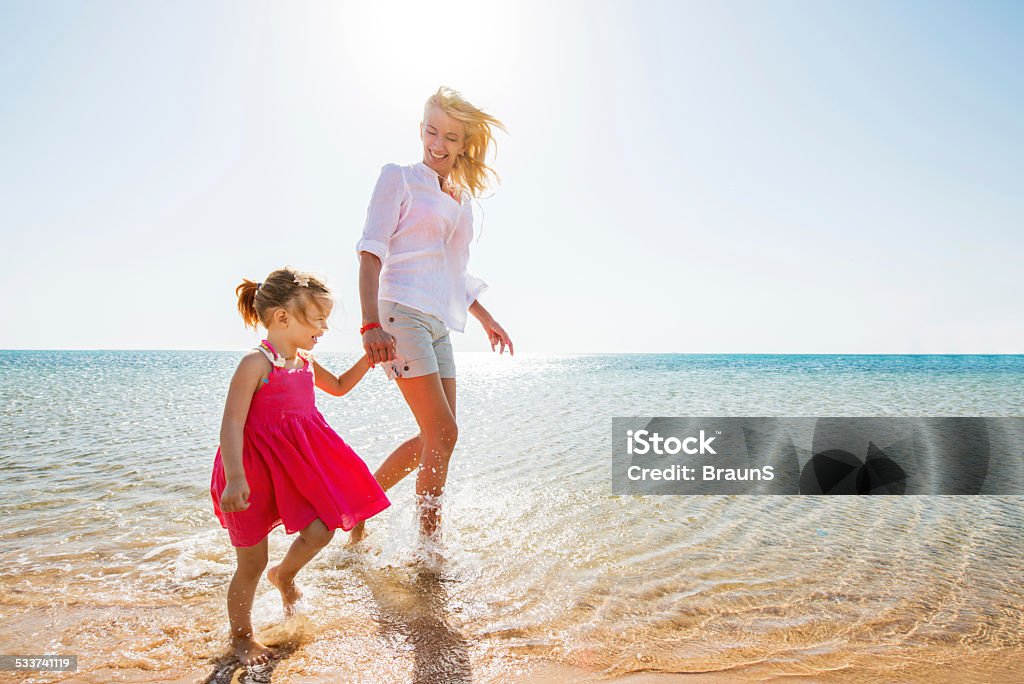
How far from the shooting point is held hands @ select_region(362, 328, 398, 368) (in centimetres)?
274

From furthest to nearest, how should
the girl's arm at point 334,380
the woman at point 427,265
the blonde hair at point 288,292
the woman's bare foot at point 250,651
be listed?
1. the woman at point 427,265
2. the girl's arm at point 334,380
3. the blonde hair at point 288,292
4. the woman's bare foot at point 250,651

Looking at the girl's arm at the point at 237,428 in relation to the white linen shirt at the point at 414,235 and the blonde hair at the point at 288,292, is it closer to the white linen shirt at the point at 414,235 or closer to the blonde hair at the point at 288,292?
the blonde hair at the point at 288,292

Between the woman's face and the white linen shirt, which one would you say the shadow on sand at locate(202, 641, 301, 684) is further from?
the woman's face

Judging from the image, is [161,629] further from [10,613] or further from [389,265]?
[389,265]

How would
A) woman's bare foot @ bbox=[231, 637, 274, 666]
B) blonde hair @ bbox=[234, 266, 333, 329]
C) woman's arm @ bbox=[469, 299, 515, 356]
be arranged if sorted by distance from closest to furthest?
woman's bare foot @ bbox=[231, 637, 274, 666] < blonde hair @ bbox=[234, 266, 333, 329] < woman's arm @ bbox=[469, 299, 515, 356]

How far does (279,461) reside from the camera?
88.5 inches

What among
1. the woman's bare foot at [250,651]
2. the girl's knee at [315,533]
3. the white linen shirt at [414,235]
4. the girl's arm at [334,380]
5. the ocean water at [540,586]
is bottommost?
the ocean water at [540,586]

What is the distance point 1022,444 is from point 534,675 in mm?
8243

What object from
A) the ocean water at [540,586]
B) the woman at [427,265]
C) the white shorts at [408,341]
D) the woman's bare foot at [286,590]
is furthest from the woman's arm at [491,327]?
the woman's bare foot at [286,590]

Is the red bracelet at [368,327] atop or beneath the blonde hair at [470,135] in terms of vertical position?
beneath

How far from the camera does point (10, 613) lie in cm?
250

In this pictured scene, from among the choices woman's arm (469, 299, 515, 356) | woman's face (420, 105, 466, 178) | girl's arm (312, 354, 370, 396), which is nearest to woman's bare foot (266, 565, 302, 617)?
girl's arm (312, 354, 370, 396)

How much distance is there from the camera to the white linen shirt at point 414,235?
2.93 meters

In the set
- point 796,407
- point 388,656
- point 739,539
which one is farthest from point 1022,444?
point 388,656
